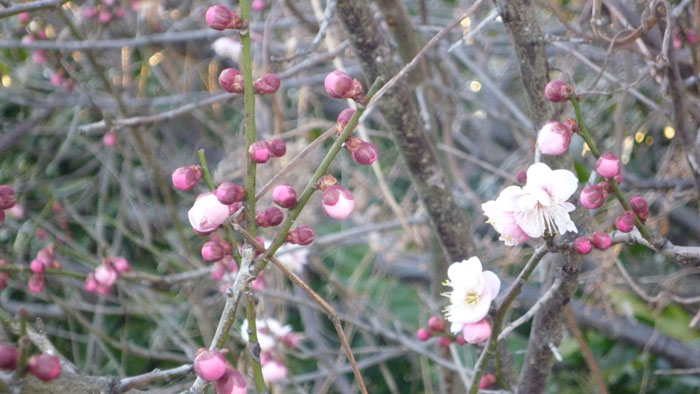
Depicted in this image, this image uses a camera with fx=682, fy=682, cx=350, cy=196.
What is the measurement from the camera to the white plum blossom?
79 centimetres

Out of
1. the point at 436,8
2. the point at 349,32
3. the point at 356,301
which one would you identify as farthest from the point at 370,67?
the point at 436,8

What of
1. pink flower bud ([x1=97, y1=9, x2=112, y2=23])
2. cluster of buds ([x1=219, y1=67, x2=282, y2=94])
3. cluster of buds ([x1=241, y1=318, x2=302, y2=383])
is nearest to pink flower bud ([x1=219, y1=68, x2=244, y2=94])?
cluster of buds ([x1=219, y1=67, x2=282, y2=94])

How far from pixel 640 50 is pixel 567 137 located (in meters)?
0.52

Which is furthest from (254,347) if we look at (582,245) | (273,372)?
(273,372)

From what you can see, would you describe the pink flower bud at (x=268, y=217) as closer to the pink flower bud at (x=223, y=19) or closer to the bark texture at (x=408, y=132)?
the pink flower bud at (x=223, y=19)

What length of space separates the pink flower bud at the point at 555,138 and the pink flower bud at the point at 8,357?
0.61 metres

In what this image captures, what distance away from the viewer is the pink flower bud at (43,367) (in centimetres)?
56

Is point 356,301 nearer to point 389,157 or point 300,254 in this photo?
point 300,254

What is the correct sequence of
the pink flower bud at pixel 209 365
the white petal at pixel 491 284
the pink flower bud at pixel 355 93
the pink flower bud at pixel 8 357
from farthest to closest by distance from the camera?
the white petal at pixel 491 284 < the pink flower bud at pixel 355 93 < the pink flower bud at pixel 209 365 < the pink flower bud at pixel 8 357

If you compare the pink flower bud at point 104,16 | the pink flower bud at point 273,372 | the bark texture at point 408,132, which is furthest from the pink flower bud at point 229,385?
the pink flower bud at point 104,16

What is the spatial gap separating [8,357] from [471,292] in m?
0.55

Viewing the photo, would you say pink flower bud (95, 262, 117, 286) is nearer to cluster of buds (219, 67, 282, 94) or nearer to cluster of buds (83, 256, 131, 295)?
cluster of buds (83, 256, 131, 295)

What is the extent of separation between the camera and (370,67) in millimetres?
1166

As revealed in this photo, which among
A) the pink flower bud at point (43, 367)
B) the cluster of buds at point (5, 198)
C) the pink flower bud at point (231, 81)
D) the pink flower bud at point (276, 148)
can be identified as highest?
the pink flower bud at point (231, 81)
